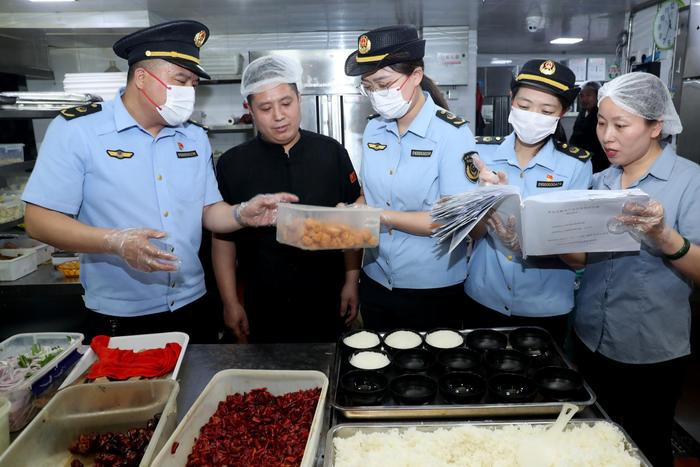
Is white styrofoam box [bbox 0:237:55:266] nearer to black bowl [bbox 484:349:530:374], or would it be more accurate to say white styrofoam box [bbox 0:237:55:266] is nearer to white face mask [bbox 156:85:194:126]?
white face mask [bbox 156:85:194:126]

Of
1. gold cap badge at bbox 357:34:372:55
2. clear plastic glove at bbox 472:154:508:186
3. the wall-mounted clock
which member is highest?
the wall-mounted clock

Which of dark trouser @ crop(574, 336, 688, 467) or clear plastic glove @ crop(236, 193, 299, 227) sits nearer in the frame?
dark trouser @ crop(574, 336, 688, 467)

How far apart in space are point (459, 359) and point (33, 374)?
134 centimetres

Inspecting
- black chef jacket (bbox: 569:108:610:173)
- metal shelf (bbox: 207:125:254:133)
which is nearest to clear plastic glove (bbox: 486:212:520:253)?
black chef jacket (bbox: 569:108:610:173)

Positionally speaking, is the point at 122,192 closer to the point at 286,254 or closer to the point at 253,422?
the point at 286,254

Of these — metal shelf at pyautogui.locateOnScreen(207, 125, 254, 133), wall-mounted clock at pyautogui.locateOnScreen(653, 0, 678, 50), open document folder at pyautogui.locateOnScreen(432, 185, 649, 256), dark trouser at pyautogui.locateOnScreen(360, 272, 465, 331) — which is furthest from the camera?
metal shelf at pyautogui.locateOnScreen(207, 125, 254, 133)

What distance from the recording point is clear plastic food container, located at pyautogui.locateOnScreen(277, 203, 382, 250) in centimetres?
176

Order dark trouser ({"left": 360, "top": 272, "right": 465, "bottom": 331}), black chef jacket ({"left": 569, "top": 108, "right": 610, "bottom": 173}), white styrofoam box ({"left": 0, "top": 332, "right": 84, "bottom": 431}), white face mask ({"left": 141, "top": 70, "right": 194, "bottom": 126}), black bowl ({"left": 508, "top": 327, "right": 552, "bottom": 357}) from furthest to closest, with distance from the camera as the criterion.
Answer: black chef jacket ({"left": 569, "top": 108, "right": 610, "bottom": 173}), dark trouser ({"left": 360, "top": 272, "right": 465, "bottom": 331}), white face mask ({"left": 141, "top": 70, "right": 194, "bottom": 126}), black bowl ({"left": 508, "top": 327, "right": 552, "bottom": 357}), white styrofoam box ({"left": 0, "top": 332, "right": 84, "bottom": 431})

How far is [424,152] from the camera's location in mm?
2072

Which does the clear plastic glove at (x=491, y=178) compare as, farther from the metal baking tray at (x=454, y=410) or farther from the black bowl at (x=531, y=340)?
the metal baking tray at (x=454, y=410)

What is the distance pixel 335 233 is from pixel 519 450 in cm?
93

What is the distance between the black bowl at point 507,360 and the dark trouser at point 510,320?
0.44 metres

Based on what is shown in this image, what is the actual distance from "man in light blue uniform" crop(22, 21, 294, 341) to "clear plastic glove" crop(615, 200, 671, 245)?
1.30 metres

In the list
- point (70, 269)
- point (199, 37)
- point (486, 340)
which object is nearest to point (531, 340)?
point (486, 340)
